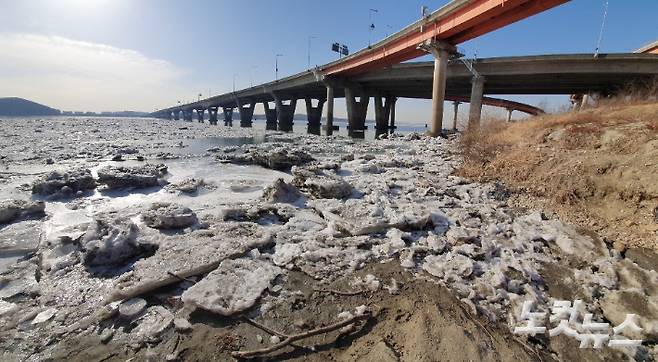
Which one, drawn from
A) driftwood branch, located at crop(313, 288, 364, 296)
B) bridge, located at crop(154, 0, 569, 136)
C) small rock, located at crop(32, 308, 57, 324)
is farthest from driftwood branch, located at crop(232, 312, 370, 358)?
bridge, located at crop(154, 0, 569, 136)

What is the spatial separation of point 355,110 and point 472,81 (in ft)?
54.3

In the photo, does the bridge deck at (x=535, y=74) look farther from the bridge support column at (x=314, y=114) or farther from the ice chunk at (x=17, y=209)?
the ice chunk at (x=17, y=209)

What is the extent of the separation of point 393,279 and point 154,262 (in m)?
2.98

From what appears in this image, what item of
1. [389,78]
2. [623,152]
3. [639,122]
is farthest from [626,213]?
[389,78]

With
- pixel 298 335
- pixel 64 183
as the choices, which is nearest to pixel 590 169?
pixel 298 335

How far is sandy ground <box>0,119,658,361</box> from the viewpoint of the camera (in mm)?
2594

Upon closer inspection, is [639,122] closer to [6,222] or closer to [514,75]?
[6,222]

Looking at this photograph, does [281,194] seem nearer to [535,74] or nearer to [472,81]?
[535,74]

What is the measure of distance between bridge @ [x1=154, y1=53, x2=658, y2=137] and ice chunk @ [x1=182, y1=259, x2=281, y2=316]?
13300 mm

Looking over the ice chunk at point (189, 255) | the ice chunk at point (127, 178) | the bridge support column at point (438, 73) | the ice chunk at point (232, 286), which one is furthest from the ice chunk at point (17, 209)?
the bridge support column at point (438, 73)

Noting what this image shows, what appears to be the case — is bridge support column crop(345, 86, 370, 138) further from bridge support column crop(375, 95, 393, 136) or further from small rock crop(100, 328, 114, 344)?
small rock crop(100, 328, 114, 344)

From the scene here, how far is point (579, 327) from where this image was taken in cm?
282

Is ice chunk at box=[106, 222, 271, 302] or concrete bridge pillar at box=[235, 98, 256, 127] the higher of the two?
concrete bridge pillar at box=[235, 98, 256, 127]

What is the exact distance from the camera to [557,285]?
3.52 meters
